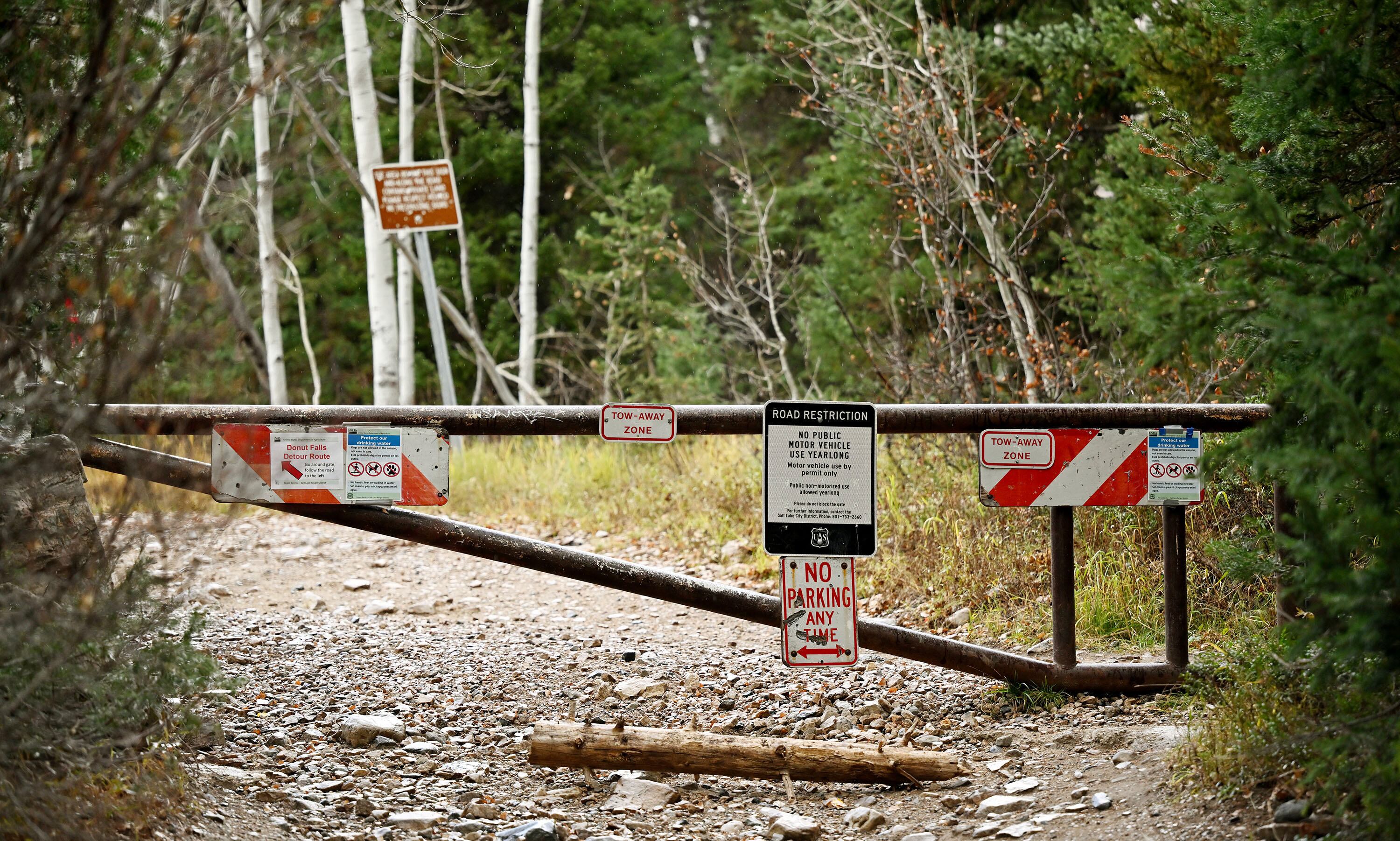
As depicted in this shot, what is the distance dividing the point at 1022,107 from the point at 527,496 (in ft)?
20.0

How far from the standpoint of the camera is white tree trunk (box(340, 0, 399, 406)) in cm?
989

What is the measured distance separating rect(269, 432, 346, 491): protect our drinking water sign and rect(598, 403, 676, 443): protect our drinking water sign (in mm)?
889

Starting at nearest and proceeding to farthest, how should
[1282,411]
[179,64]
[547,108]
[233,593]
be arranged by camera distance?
[179,64]
[1282,411]
[233,593]
[547,108]

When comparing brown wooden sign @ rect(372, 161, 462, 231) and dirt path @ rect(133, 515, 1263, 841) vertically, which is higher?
brown wooden sign @ rect(372, 161, 462, 231)

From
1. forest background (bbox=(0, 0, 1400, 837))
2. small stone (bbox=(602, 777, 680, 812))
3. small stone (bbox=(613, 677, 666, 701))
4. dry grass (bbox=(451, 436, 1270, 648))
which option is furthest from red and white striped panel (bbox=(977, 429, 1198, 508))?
small stone (bbox=(613, 677, 666, 701))

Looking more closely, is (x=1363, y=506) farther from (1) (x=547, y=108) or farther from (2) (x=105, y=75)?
(1) (x=547, y=108)

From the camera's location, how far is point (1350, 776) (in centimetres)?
272

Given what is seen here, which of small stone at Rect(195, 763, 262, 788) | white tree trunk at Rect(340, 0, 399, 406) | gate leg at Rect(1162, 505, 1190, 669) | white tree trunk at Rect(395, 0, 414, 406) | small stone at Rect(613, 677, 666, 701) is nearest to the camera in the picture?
small stone at Rect(195, 763, 262, 788)

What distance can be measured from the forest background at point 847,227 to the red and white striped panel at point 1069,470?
42 cm

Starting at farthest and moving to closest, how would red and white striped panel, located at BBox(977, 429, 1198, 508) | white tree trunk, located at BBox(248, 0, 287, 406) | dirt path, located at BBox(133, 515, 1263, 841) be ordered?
white tree trunk, located at BBox(248, 0, 287, 406) < red and white striped panel, located at BBox(977, 429, 1198, 508) < dirt path, located at BBox(133, 515, 1263, 841)

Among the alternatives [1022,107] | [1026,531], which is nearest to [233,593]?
[1026,531]

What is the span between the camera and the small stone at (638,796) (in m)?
3.84

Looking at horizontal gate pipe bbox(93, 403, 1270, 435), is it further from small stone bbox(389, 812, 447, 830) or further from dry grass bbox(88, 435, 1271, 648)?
small stone bbox(389, 812, 447, 830)

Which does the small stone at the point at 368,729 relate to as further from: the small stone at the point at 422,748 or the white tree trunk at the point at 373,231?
the white tree trunk at the point at 373,231
